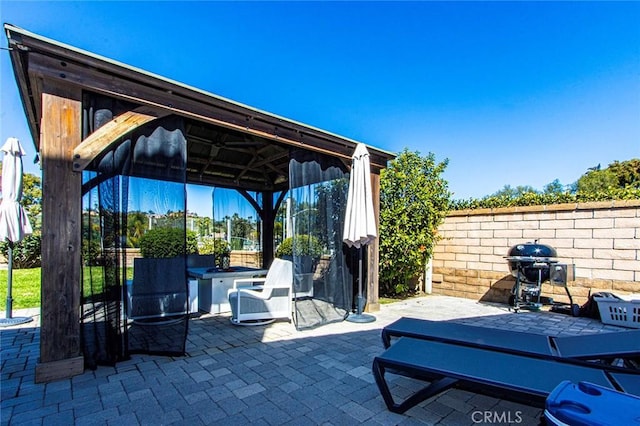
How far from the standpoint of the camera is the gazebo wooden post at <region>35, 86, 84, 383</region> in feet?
8.84

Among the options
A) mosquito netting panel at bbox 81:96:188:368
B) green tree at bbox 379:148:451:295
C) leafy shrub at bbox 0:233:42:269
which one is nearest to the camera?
mosquito netting panel at bbox 81:96:188:368

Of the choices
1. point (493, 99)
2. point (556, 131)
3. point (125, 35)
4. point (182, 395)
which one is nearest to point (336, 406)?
point (182, 395)

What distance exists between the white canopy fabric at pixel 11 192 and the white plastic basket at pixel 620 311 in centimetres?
876

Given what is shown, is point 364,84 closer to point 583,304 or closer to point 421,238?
point 421,238

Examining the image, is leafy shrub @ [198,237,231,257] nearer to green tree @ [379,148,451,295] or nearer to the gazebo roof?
the gazebo roof

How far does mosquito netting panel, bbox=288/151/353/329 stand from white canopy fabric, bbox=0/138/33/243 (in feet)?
12.6

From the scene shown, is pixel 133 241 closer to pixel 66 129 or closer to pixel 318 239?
pixel 66 129

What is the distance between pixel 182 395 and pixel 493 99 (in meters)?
10.1

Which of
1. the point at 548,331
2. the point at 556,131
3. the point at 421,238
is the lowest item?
the point at 548,331

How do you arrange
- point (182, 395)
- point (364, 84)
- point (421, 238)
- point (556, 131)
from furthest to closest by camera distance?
point (556, 131) < point (364, 84) < point (421, 238) < point (182, 395)

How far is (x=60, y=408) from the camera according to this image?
2.26 metres

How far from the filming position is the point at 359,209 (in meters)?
4.66

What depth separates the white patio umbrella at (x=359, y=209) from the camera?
182 inches

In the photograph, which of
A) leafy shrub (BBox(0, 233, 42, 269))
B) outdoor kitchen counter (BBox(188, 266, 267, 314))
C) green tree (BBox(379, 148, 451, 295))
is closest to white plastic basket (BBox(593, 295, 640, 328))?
green tree (BBox(379, 148, 451, 295))
